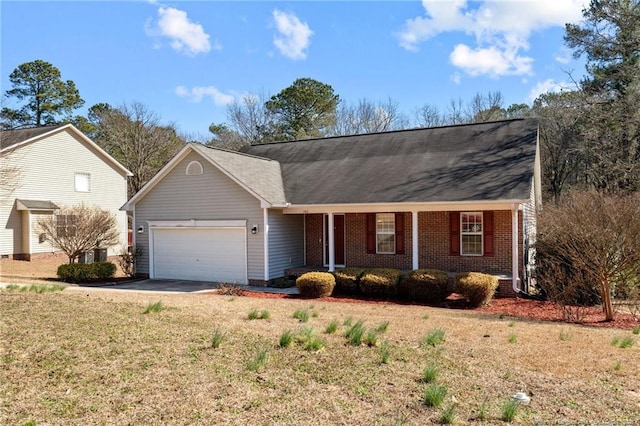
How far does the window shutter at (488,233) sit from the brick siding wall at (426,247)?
133 mm

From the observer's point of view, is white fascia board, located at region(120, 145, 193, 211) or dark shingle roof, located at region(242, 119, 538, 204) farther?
white fascia board, located at region(120, 145, 193, 211)

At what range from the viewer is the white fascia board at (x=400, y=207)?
14.6 metres

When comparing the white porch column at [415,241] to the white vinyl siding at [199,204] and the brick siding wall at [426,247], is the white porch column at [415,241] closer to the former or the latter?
the brick siding wall at [426,247]

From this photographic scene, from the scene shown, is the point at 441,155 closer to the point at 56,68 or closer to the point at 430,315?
the point at 430,315

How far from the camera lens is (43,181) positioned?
2536cm

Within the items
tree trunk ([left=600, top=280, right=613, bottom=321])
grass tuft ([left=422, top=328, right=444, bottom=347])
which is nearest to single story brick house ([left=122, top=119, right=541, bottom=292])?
tree trunk ([left=600, top=280, right=613, bottom=321])

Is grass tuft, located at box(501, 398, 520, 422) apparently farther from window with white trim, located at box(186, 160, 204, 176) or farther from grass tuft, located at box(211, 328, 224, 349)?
window with white trim, located at box(186, 160, 204, 176)

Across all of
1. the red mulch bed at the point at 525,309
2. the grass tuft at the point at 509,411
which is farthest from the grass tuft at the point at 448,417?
the red mulch bed at the point at 525,309

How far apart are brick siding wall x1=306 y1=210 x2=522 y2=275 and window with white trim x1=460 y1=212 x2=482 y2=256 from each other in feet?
0.83

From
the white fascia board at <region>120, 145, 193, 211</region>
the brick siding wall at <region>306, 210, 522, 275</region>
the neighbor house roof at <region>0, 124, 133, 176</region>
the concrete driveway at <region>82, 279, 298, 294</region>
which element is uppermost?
the neighbor house roof at <region>0, 124, 133, 176</region>

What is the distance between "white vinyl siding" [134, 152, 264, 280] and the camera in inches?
671

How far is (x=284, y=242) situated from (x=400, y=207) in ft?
15.4

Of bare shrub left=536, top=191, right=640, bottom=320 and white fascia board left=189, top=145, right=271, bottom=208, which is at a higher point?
white fascia board left=189, top=145, right=271, bottom=208

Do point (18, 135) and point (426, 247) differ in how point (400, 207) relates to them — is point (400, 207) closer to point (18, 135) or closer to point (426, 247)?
point (426, 247)
